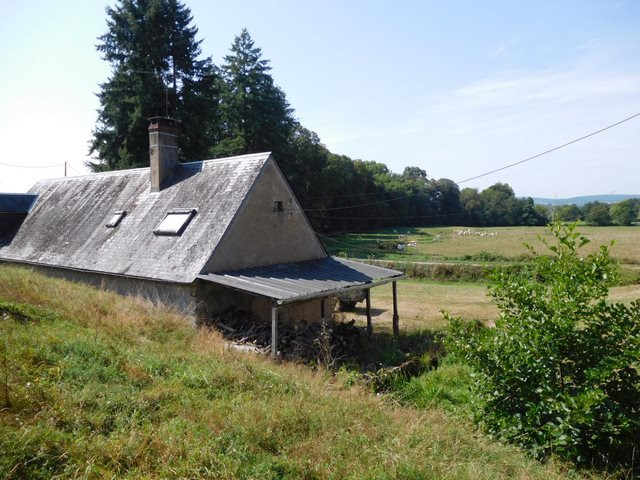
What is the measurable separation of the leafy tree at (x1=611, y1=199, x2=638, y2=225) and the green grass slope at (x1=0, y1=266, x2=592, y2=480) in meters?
77.9

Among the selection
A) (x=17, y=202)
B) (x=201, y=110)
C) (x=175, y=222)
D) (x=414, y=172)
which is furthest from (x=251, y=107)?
(x=414, y=172)

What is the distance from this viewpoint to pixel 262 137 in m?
39.2

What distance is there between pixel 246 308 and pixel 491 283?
7.67m

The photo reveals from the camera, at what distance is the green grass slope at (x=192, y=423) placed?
14.6 feet

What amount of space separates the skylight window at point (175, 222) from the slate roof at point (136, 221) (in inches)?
8.8

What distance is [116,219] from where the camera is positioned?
16453mm

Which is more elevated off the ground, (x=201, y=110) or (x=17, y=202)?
(x=201, y=110)

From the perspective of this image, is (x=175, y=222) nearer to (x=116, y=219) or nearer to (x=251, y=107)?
(x=116, y=219)

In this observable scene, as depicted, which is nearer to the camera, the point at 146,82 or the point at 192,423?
the point at 192,423

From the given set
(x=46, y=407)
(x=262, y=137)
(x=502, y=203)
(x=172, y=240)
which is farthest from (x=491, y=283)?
(x=502, y=203)

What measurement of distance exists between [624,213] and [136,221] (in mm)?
78404

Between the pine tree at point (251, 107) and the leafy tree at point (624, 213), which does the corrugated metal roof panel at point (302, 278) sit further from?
the leafy tree at point (624, 213)

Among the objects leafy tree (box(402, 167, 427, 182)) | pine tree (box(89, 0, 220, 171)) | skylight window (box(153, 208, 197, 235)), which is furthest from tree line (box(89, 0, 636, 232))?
leafy tree (box(402, 167, 427, 182))

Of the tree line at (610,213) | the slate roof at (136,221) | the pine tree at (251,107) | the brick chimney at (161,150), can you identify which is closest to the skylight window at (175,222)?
the slate roof at (136,221)
